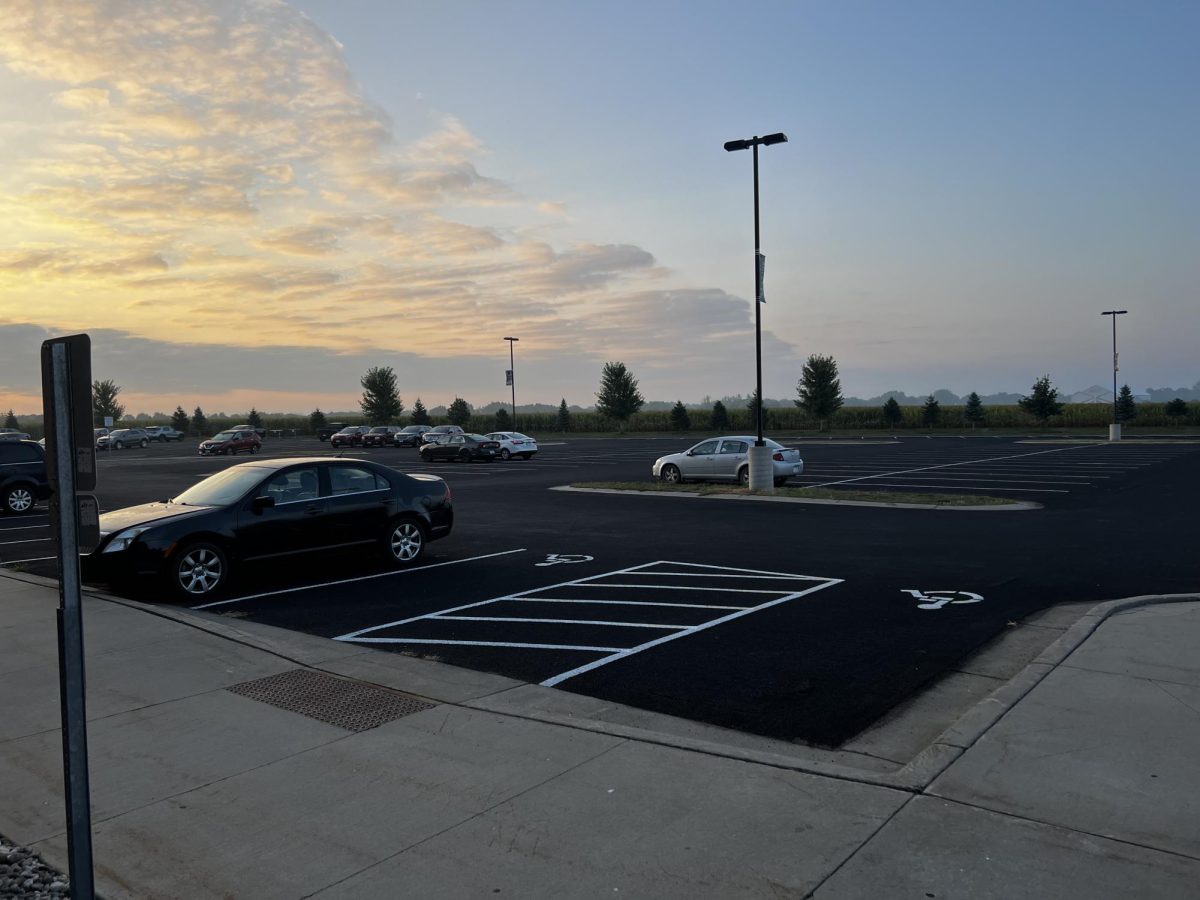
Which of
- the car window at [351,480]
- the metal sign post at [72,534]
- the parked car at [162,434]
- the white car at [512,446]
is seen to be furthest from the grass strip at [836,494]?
the parked car at [162,434]

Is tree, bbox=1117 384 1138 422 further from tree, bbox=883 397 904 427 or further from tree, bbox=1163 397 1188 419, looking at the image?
tree, bbox=883 397 904 427

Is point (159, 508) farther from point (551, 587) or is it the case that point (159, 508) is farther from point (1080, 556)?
point (1080, 556)

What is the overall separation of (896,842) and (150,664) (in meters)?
6.00

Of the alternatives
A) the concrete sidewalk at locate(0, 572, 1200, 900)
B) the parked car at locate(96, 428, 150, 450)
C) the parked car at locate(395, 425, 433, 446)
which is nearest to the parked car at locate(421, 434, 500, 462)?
the parked car at locate(395, 425, 433, 446)

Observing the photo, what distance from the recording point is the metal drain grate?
19.7ft

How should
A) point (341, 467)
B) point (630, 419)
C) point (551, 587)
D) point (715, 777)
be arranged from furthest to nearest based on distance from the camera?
point (630, 419)
point (341, 467)
point (551, 587)
point (715, 777)

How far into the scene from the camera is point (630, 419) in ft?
285

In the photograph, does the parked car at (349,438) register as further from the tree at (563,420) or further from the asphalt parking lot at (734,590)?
the asphalt parking lot at (734,590)

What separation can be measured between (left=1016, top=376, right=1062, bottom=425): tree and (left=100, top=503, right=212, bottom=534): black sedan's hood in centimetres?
6894

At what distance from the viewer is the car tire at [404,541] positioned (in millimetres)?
11906

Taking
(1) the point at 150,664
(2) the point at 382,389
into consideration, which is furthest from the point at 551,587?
(2) the point at 382,389

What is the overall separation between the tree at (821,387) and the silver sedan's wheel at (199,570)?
6794 cm

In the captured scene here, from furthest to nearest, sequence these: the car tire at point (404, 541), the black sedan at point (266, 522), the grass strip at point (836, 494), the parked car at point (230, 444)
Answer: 1. the parked car at point (230, 444)
2. the grass strip at point (836, 494)
3. the car tire at point (404, 541)
4. the black sedan at point (266, 522)

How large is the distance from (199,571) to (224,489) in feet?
3.93
